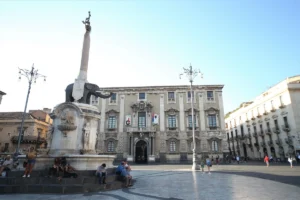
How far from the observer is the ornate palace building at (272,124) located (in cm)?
2939

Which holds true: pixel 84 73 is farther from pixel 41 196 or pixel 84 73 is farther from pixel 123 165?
pixel 41 196

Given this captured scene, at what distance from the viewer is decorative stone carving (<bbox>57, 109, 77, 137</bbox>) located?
9.28 metres

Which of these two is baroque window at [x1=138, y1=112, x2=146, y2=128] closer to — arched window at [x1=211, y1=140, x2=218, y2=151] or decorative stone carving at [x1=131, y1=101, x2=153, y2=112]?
decorative stone carving at [x1=131, y1=101, x2=153, y2=112]

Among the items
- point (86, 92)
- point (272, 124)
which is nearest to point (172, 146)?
point (272, 124)

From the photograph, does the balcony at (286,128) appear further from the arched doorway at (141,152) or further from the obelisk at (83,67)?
the obelisk at (83,67)

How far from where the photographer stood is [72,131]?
30.8 ft

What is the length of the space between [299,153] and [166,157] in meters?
19.4

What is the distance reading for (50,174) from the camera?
7645 mm

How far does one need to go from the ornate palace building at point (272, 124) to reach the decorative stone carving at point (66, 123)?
3207 cm

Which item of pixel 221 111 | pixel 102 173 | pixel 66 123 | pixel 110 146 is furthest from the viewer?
pixel 221 111

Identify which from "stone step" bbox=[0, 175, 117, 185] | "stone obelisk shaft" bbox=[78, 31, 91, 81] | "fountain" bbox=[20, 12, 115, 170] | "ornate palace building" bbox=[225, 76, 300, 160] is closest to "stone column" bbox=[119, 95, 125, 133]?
"stone obelisk shaft" bbox=[78, 31, 91, 81]

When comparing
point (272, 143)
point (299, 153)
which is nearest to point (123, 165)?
point (299, 153)

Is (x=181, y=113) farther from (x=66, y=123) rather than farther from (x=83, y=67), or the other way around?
(x=66, y=123)

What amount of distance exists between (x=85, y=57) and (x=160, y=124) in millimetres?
22992
